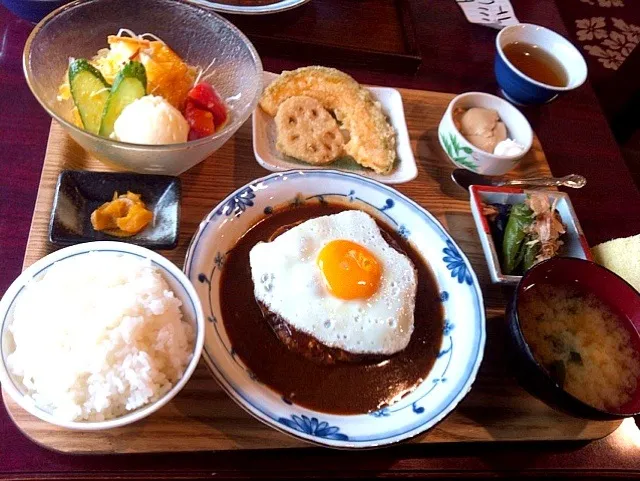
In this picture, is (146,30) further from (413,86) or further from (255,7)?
(413,86)

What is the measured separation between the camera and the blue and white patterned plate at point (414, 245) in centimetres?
Answer: 144

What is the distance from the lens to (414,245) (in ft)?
6.39

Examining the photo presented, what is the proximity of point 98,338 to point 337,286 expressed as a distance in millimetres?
700

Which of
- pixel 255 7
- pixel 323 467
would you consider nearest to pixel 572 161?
pixel 255 7

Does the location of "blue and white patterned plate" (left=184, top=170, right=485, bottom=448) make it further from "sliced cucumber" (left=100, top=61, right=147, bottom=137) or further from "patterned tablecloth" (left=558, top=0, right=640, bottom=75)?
"patterned tablecloth" (left=558, top=0, right=640, bottom=75)

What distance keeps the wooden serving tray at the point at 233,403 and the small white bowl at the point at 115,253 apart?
6.3 inches

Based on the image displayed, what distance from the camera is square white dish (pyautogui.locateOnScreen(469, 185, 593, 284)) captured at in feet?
6.34

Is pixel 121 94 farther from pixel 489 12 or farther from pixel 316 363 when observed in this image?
pixel 489 12

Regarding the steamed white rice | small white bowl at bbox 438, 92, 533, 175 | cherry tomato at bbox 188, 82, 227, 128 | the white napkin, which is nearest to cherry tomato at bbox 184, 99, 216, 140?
cherry tomato at bbox 188, 82, 227, 128

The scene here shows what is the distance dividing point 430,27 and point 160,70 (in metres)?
1.51

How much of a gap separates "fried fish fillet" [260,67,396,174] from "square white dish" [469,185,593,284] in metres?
0.36

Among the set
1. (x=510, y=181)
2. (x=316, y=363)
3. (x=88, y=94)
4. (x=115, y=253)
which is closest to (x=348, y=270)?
(x=316, y=363)

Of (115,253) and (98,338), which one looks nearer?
(98,338)

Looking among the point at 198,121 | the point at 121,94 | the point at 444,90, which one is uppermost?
the point at 121,94
